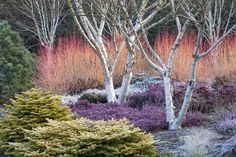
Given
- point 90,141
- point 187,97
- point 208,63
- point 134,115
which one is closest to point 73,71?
point 208,63

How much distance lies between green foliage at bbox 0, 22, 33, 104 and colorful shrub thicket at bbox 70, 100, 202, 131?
11.2 ft

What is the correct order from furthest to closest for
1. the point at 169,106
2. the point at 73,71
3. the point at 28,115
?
the point at 73,71 < the point at 169,106 < the point at 28,115

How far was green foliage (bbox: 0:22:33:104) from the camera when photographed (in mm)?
11328

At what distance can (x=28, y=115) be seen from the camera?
18.3ft

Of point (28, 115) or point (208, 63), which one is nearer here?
point (28, 115)

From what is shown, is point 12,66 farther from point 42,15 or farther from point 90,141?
point 90,141

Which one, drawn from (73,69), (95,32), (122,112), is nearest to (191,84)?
(122,112)

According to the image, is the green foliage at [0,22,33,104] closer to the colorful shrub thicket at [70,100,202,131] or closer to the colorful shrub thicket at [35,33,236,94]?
the colorful shrub thicket at [35,33,236,94]

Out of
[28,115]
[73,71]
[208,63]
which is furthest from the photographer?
[73,71]

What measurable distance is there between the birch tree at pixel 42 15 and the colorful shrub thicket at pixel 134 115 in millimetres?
9459

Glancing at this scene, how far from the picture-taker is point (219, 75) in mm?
11406

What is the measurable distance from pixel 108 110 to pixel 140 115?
61 cm

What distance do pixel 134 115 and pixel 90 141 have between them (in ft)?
9.63

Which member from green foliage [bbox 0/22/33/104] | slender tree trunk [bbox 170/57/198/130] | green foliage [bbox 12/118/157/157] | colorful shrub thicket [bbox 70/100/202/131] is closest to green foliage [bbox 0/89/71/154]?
green foliage [bbox 12/118/157/157]
